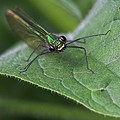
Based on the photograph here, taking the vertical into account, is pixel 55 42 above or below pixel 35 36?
below

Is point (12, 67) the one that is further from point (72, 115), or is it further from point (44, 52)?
point (72, 115)

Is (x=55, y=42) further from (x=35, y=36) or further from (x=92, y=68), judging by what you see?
(x=92, y=68)

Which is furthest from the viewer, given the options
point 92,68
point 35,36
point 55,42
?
point 35,36

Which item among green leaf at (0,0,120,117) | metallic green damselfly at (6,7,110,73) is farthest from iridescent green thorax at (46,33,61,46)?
green leaf at (0,0,120,117)

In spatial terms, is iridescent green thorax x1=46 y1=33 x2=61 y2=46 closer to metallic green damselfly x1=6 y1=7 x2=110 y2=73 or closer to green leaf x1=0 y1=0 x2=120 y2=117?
metallic green damselfly x1=6 y1=7 x2=110 y2=73

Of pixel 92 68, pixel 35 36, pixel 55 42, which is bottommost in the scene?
pixel 92 68

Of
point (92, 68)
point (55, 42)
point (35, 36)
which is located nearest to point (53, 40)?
point (55, 42)

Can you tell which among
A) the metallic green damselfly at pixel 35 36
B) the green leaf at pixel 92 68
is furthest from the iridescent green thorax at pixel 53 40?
the green leaf at pixel 92 68

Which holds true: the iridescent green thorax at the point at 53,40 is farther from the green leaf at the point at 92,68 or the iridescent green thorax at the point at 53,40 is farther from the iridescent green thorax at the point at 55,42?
the green leaf at the point at 92,68
